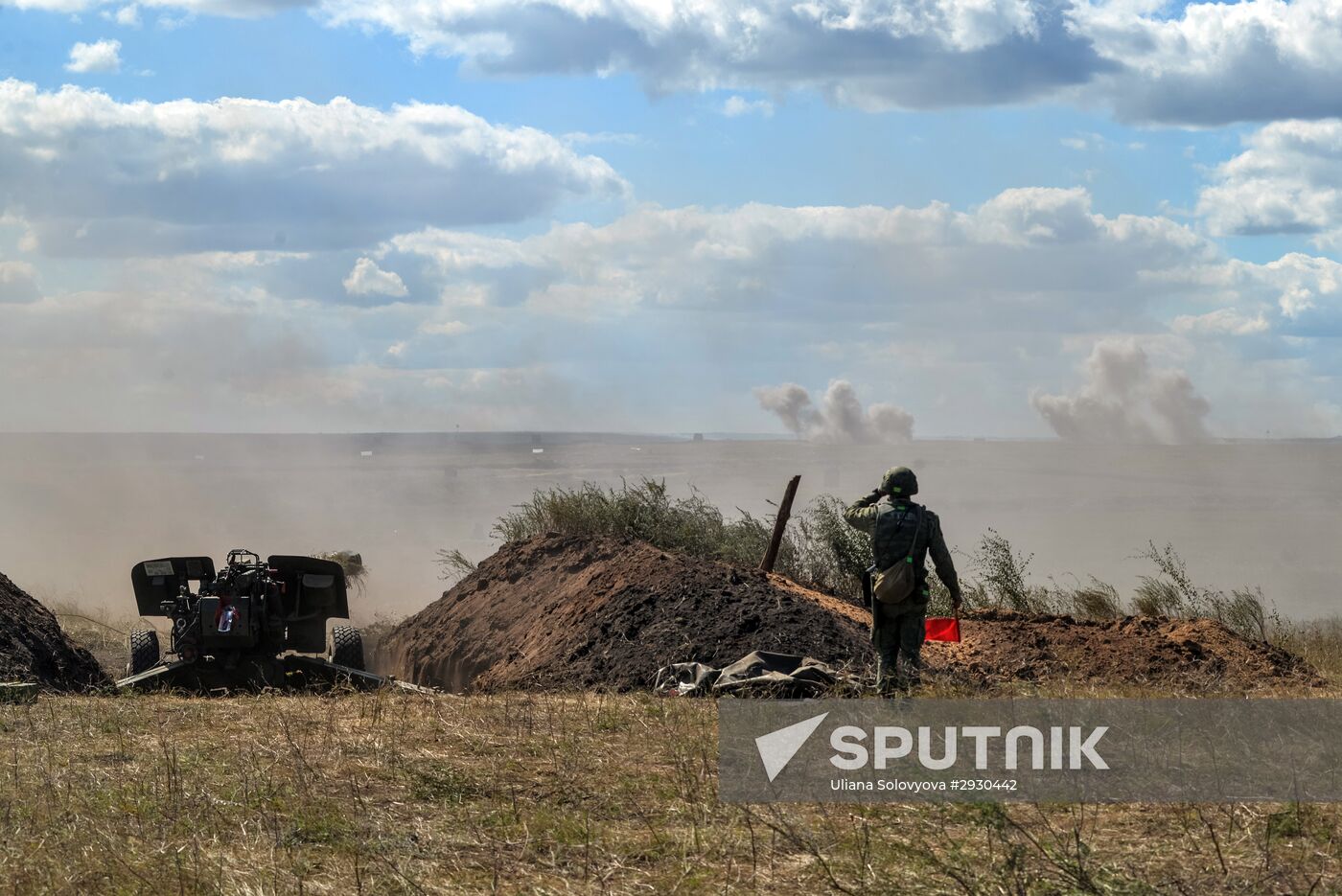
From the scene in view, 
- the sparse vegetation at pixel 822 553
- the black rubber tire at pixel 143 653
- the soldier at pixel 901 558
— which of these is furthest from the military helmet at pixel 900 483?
the sparse vegetation at pixel 822 553

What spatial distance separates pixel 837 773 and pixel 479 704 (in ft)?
12.4

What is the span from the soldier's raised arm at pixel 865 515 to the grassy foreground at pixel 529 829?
235 cm

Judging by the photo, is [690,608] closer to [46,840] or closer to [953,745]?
[953,745]

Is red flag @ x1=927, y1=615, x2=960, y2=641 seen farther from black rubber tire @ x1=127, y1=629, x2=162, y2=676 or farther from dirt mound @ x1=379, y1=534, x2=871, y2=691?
black rubber tire @ x1=127, y1=629, x2=162, y2=676

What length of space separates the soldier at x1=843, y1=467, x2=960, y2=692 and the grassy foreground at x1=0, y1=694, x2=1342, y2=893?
2105mm

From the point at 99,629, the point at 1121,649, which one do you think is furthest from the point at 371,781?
the point at 99,629

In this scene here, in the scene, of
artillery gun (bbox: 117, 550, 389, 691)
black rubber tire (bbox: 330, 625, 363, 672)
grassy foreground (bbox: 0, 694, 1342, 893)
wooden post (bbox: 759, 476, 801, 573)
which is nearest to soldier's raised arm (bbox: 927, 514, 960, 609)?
grassy foreground (bbox: 0, 694, 1342, 893)

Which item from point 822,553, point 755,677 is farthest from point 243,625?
point 822,553

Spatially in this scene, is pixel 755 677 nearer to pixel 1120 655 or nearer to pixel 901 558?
pixel 901 558

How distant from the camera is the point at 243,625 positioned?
14391 millimetres

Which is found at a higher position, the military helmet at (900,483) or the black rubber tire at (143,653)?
the military helmet at (900,483)

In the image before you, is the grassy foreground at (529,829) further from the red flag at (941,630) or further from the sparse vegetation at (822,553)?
the sparse vegetation at (822,553)

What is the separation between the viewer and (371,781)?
327 inches

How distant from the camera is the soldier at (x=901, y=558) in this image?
10.7 metres
